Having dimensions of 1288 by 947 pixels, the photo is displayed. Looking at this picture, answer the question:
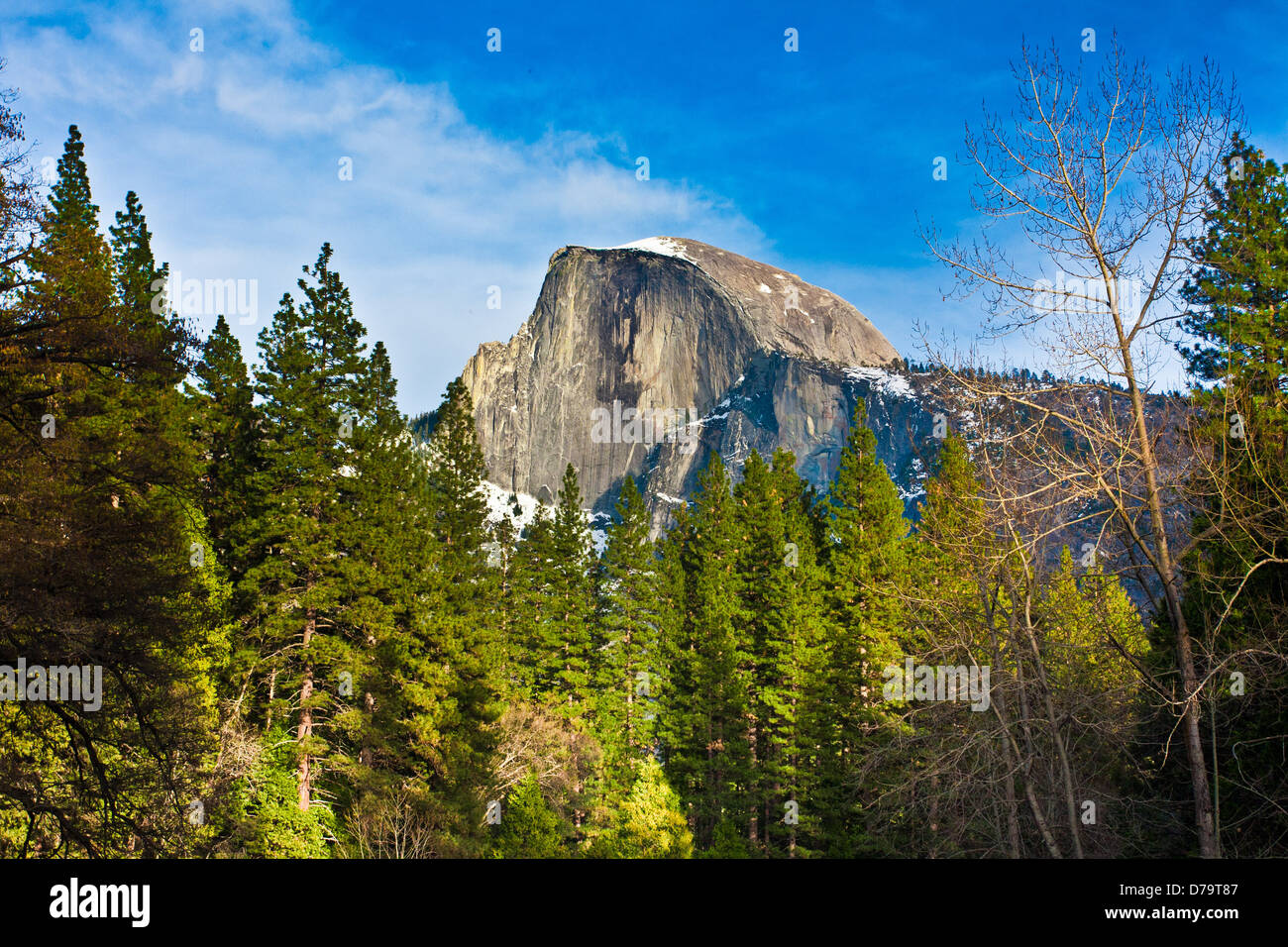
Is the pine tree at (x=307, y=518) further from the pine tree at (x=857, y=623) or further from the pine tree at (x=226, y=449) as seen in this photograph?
the pine tree at (x=857, y=623)

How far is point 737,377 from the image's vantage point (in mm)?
183250

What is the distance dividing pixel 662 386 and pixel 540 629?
155175 millimetres

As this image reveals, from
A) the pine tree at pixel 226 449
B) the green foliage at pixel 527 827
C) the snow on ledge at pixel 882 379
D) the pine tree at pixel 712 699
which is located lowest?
the green foliage at pixel 527 827

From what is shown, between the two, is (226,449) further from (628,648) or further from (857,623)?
(857,623)

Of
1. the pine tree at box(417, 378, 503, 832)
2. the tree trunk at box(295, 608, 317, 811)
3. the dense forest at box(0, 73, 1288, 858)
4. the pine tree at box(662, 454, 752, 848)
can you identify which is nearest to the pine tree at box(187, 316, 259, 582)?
the dense forest at box(0, 73, 1288, 858)

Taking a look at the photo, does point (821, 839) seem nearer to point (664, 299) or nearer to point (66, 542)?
point (66, 542)

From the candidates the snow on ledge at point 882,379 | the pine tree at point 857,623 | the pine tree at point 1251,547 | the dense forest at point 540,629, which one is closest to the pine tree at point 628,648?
the dense forest at point 540,629

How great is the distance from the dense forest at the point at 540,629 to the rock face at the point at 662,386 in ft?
427

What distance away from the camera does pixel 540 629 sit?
34844 mm

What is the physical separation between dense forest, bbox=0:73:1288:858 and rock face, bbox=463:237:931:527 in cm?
13008

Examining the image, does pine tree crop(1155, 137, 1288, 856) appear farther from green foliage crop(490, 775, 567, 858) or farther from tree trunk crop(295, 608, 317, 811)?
tree trunk crop(295, 608, 317, 811)

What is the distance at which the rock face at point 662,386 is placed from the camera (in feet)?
558
